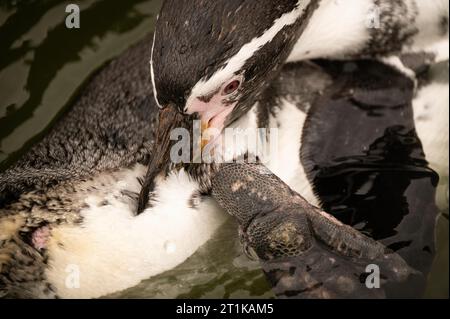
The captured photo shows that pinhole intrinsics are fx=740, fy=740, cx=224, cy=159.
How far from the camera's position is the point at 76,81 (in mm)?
2604

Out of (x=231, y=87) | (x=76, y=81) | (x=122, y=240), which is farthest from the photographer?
(x=76, y=81)

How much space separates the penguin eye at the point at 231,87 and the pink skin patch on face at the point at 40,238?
24.1 inches

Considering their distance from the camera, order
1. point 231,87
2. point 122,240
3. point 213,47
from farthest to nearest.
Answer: point 122,240
point 231,87
point 213,47

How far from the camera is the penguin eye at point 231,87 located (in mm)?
1897

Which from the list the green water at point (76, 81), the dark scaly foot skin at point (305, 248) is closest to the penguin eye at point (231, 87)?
the dark scaly foot skin at point (305, 248)

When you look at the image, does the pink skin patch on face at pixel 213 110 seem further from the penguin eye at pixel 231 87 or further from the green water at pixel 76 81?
the green water at pixel 76 81

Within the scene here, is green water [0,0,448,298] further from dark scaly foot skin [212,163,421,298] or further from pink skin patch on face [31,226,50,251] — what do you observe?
pink skin patch on face [31,226,50,251]

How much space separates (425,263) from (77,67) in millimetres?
1359

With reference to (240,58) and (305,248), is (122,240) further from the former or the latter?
(240,58)

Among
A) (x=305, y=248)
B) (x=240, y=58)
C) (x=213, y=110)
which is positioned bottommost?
(x=305, y=248)

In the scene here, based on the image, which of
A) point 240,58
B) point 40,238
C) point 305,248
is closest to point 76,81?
point 40,238

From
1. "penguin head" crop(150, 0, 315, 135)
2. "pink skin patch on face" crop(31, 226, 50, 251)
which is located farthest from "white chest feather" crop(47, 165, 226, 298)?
"penguin head" crop(150, 0, 315, 135)

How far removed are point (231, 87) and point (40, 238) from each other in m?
0.65
